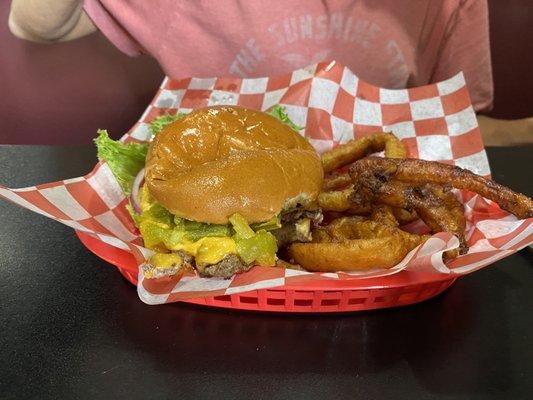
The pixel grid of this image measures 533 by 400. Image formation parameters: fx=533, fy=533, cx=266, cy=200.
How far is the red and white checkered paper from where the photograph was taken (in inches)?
53.2

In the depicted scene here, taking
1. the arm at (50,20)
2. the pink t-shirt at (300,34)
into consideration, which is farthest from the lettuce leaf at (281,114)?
the arm at (50,20)

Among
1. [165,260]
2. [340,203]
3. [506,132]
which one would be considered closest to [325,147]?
[340,203]

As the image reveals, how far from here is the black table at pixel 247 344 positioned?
1237mm

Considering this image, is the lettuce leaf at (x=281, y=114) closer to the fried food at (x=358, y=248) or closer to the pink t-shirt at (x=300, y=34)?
the pink t-shirt at (x=300, y=34)

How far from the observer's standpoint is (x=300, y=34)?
8.21 ft

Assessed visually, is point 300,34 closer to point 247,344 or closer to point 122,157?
point 122,157

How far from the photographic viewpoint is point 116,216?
5.87 ft

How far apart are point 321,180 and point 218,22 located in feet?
4.03

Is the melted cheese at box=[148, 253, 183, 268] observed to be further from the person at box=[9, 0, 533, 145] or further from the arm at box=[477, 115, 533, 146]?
the arm at box=[477, 115, 533, 146]

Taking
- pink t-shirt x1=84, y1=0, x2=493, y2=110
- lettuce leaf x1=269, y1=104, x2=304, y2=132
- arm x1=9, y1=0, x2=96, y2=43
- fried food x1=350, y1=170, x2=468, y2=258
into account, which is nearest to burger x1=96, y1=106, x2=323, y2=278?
fried food x1=350, y1=170, x2=468, y2=258

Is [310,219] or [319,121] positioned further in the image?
[319,121]

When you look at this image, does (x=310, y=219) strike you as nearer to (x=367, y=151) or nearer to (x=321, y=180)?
(x=321, y=180)

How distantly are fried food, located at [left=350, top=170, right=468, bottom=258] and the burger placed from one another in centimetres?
15

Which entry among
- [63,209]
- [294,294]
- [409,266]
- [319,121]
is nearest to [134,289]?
[63,209]
